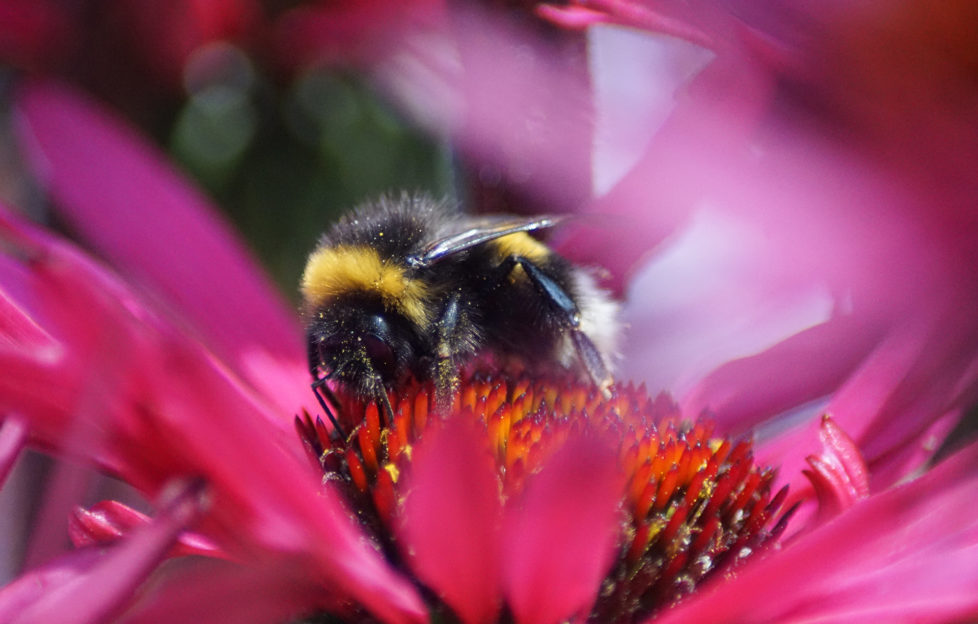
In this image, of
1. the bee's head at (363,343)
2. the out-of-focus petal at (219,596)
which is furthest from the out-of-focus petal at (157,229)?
the out-of-focus petal at (219,596)

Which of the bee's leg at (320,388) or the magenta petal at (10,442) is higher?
the bee's leg at (320,388)

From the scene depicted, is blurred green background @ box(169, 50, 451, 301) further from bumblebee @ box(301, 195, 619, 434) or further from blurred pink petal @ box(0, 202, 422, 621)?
blurred pink petal @ box(0, 202, 422, 621)

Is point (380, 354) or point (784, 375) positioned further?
point (784, 375)

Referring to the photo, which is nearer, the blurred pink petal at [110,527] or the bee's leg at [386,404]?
the blurred pink petal at [110,527]

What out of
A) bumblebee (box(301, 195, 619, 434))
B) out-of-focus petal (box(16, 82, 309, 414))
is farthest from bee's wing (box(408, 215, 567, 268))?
out-of-focus petal (box(16, 82, 309, 414))

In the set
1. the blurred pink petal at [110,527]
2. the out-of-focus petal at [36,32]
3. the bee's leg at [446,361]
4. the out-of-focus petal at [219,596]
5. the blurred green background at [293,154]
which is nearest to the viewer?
the out-of-focus petal at [219,596]

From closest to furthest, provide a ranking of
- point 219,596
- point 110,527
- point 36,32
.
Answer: point 219,596 → point 110,527 → point 36,32

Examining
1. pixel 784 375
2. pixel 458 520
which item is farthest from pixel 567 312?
pixel 458 520

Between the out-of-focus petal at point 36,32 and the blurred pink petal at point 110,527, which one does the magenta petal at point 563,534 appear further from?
the out-of-focus petal at point 36,32

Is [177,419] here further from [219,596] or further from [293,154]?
[293,154]
